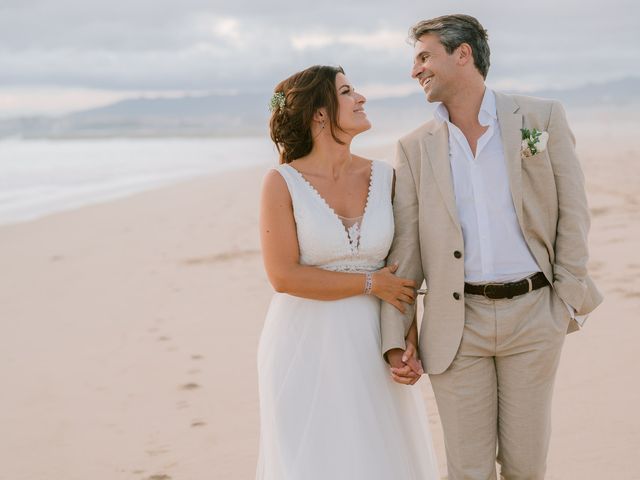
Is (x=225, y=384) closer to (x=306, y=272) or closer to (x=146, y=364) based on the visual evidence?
(x=146, y=364)

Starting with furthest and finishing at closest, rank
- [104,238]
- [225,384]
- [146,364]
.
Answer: [104,238], [146,364], [225,384]

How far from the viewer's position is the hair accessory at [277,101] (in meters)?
3.80

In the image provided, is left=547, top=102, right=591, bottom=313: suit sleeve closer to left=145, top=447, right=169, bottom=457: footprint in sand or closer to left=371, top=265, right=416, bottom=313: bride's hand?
left=371, top=265, right=416, bottom=313: bride's hand

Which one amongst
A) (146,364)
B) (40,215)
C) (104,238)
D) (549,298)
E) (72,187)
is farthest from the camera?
(72,187)

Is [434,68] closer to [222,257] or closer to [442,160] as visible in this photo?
[442,160]

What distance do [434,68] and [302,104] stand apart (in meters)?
0.64

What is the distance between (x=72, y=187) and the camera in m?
20.6

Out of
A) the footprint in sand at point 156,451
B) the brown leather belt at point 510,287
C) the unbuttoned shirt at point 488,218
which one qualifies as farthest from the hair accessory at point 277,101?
the footprint in sand at point 156,451

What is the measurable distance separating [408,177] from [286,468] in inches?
54.3

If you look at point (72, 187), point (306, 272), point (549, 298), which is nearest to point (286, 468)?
point (306, 272)

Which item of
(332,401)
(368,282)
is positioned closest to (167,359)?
(332,401)

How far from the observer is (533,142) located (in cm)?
324

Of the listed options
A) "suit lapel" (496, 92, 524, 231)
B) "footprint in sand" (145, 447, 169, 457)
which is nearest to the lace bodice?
"suit lapel" (496, 92, 524, 231)

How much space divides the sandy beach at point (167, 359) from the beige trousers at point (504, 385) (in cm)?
117
